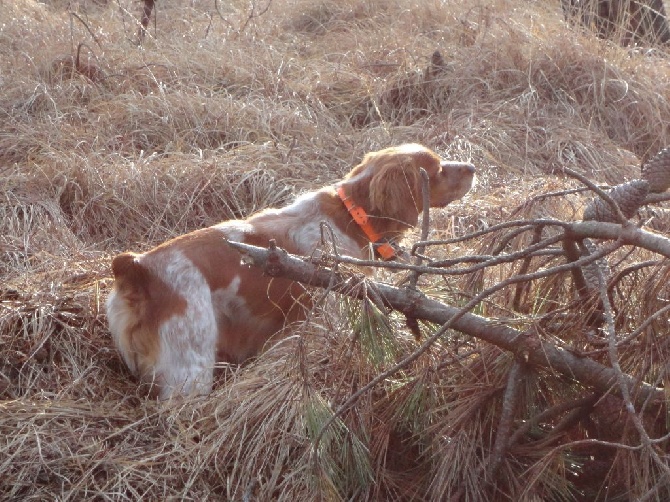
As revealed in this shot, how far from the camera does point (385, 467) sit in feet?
10.2

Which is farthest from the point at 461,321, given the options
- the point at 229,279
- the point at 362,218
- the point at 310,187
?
the point at 310,187

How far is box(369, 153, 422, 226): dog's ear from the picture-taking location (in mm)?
4602

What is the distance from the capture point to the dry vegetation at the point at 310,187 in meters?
2.90

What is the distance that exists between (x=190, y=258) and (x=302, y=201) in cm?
70

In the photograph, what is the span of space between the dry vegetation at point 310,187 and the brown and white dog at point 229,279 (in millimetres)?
162

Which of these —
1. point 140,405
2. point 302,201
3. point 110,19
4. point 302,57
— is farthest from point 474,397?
point 110,19

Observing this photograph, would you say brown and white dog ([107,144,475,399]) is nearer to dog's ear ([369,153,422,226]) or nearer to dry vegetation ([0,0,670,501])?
dog's ear ([369,153,422,226])

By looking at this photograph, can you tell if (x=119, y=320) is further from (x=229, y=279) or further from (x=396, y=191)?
(x=396, y=191)

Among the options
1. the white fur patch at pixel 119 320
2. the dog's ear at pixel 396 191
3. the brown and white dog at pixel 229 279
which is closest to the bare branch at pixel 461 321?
the brown and white dog at pixel 229 279

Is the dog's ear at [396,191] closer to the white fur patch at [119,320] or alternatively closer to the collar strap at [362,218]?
the collar strap at [362,218]

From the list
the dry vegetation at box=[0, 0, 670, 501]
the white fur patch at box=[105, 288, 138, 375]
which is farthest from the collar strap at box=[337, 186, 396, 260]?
the white fur patch at box=[105, 288, 138, 375]

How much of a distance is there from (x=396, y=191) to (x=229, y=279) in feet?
2.87

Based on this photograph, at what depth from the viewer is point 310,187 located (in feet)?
18.4

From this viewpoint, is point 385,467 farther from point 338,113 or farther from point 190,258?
point 338,113
